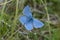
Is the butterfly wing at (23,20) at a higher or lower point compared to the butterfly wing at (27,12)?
lower

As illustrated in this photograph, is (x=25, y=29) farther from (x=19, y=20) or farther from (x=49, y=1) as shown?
(x=49, y=1)

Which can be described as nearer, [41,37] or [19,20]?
[19,20]

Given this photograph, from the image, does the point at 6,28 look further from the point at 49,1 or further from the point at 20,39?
the point at 49,1

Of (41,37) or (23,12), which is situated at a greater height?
(23,12)

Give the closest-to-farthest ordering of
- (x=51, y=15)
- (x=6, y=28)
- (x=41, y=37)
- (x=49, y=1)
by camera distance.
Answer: (x=6, y=28)
(x=41, y=37)
(x=51, y=15)
(x=49, y=1)

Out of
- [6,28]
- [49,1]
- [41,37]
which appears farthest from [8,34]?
[49,1]

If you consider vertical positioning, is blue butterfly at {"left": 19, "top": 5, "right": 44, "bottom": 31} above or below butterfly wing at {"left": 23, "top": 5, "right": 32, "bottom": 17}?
below

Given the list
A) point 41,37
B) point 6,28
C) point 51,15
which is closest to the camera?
point 6,28

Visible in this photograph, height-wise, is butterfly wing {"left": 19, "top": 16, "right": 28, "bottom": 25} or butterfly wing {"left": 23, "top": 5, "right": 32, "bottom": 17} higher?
butterfly wing {"left": 23, "top": 5, "right": 32, "bottom": 17}

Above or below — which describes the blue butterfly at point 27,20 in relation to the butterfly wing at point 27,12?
below
